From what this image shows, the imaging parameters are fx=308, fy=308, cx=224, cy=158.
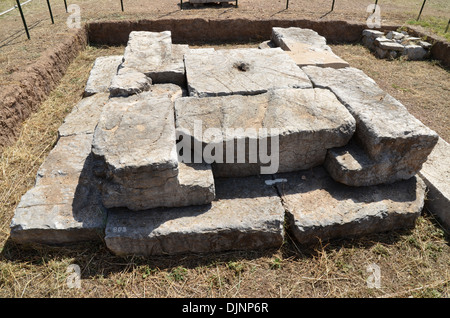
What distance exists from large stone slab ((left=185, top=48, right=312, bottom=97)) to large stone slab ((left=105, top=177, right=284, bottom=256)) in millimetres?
1396

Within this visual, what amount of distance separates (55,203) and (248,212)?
5.69ft

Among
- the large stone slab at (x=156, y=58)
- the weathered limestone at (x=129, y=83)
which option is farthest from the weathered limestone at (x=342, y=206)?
the large stone slab at (x=156, y=58)

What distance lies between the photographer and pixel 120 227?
257 cm

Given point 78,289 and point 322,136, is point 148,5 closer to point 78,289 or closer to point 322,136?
point 322,136

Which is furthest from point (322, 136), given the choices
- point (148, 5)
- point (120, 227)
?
point (148, 5)

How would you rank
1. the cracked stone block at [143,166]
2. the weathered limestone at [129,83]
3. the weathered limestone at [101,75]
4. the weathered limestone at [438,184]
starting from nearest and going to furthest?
1. the cracked stone block at [143,166]
2. the weathered limestone at [438,184]
3. the weathered limestone at [129,83]
4. the weathered limestone at [101,75]

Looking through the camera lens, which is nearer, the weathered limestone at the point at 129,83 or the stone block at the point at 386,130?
→ the stone block at the point at 386,130

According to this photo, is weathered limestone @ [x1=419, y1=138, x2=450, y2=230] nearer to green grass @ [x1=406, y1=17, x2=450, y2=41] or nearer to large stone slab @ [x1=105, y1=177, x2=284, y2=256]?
large stone slab @ [x1=105, y1=177, x2=284, y2=256]

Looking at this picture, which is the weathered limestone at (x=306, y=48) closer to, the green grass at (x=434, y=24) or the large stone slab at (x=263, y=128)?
the large stone slab at (x=263, y=128)

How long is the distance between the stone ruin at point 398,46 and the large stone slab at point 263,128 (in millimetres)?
4339

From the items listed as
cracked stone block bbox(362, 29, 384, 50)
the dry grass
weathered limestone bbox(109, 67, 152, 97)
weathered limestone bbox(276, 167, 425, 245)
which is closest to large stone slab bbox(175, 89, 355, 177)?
weathered limestone bbox(276, 167, 425, 245)

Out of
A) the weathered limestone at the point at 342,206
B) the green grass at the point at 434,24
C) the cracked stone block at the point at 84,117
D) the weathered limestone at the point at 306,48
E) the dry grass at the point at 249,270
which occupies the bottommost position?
the dry grass at the point at 249,270

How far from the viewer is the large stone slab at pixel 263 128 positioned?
9.36 feet

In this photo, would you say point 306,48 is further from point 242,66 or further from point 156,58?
point 156,58
